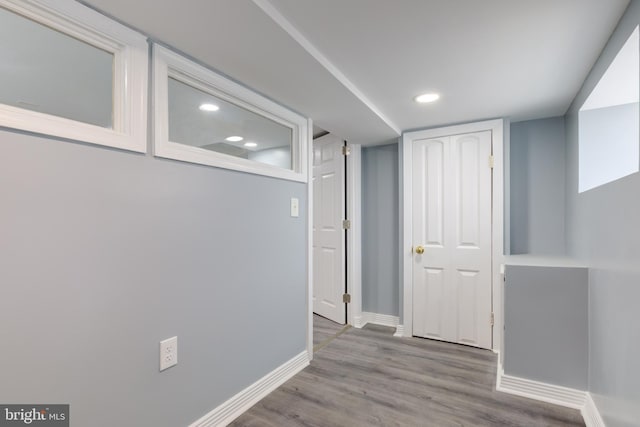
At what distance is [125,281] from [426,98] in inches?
87.8

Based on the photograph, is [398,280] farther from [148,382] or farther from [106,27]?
[106,27]

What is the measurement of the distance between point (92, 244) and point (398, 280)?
2.88 meters

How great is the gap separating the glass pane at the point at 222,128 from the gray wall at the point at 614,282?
1.94 meters

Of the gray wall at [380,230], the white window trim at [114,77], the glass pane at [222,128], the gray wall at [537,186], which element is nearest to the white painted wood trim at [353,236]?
the gray wall at [380,230]

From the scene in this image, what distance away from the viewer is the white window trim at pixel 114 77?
1.10m

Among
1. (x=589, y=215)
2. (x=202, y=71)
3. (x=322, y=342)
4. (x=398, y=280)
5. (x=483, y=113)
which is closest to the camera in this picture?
(x=202, y=71)

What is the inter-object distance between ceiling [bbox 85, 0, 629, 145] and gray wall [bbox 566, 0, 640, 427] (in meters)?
0.21

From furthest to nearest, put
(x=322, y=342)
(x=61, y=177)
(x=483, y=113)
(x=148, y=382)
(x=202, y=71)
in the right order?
(x=322, y=342) → (x=483, y=113) → (x=202, y=71) → (x=148, y=382) → (x=61, y=177)

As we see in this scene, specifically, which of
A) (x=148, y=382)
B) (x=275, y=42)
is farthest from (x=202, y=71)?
(x=148, y=382)

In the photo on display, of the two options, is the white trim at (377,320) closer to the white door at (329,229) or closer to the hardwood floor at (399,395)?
the white door at (329,229)

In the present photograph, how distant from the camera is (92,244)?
4.09 feet

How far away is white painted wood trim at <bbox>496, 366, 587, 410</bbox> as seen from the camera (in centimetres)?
191

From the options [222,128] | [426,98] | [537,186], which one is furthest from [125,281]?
[537,186]

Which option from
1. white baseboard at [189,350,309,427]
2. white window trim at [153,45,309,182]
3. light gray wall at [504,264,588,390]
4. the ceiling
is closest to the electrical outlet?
white baseboard at [189,350,309,427]
